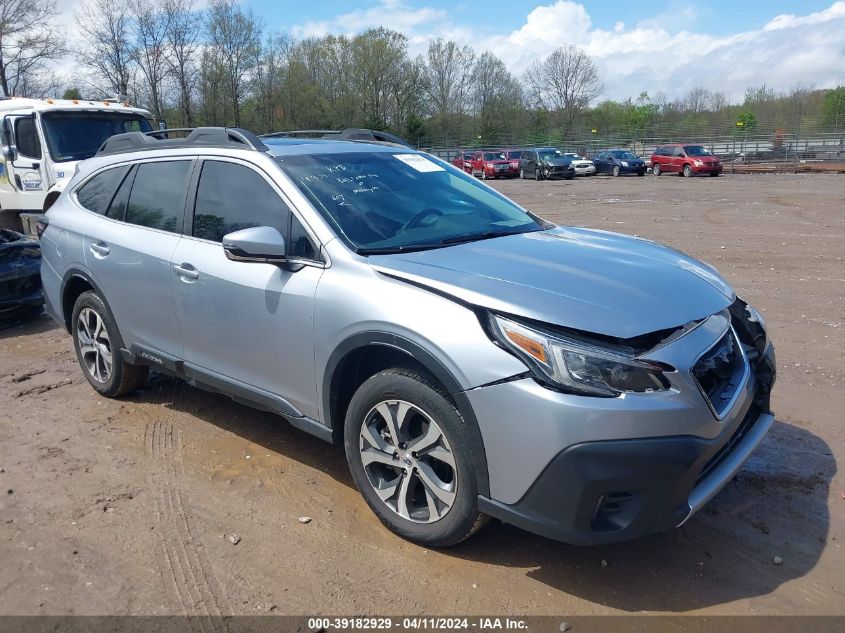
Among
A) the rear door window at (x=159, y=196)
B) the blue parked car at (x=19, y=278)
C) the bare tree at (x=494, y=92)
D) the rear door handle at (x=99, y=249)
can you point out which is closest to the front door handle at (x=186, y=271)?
the rear door window at (x=159, y=196)

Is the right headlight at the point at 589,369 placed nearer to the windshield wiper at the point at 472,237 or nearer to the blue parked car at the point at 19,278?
the windshield wiper at the point at 472,237

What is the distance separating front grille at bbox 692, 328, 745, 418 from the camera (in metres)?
2.82

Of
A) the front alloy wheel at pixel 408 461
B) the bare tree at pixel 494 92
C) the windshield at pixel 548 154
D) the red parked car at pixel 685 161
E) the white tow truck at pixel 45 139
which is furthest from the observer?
the bare tree at pixel 494 92

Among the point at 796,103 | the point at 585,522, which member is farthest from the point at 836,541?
the point at 796,103

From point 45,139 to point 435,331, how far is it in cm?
1137

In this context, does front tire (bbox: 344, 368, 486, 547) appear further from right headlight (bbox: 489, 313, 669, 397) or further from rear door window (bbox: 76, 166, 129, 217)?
rear door window (bbox: 76, 166, 129, 217)

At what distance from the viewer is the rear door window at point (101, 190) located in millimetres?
5039

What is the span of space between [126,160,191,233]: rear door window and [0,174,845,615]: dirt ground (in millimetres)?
1391

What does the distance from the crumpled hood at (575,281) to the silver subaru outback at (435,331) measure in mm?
13

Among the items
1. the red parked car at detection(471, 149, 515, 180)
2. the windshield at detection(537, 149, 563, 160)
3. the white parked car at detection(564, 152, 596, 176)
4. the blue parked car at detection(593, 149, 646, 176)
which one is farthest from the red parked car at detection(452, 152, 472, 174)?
the blue parked car at detection(593, 149, 646, 176)

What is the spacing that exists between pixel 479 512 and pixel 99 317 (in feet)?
11.1

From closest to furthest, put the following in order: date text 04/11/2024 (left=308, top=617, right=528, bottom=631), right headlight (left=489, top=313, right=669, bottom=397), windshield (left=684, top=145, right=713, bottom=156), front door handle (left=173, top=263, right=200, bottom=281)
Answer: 1. right headlight (left=489, top=313, right=669, bottom=397)
2. date text 04/11/2024 (left=308, top=617, right=528, bottom=631)
3. front door handle (left=173, top=263, right=200, bottom=281)
4. windshield (left=684, top=145, right=713, bottom=156)

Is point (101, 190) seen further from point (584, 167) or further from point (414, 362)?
point (584, 167)

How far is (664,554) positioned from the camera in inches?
126
